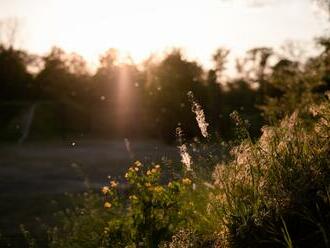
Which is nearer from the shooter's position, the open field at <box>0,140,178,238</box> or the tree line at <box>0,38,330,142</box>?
the open field at <box>0,140,178,238</box>

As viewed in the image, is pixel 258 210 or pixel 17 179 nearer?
pixel 258 210

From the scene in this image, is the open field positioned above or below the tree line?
below

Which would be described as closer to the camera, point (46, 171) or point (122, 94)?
point (46, 171)

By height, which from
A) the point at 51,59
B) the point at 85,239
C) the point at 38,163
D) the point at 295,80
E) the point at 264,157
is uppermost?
the point at 51,59

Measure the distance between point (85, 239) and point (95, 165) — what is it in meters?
16.3

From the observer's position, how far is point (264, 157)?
235 inches

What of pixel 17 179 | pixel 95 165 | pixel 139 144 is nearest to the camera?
pixel 17 179

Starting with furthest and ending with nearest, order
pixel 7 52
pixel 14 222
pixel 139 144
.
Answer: pixel 7 52, pixel 139 144, pixel 14 222

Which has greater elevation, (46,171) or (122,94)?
(122,94)

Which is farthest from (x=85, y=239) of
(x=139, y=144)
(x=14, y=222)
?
(x=139, y=144)

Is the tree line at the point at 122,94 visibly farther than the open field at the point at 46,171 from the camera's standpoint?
Yes

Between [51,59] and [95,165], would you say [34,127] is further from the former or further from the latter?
[95,165]

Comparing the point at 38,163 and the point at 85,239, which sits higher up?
the point at 38,163

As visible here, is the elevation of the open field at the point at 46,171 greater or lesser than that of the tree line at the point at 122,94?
lesser
